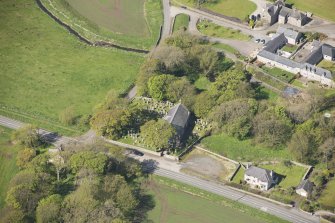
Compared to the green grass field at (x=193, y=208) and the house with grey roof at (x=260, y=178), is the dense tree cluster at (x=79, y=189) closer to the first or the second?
the green grass field at (x=193, y=208)

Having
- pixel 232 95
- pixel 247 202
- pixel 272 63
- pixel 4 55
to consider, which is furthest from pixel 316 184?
pixel 4 55

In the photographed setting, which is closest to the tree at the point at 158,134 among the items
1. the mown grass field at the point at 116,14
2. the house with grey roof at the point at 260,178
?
the house with grey roof at the point at 260,178

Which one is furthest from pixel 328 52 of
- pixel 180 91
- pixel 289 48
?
pixel 180 91

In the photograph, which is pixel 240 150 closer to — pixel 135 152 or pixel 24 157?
pixel 135 152

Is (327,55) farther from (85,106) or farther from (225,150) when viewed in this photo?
(85,106)

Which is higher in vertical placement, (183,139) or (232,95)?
(232,95)

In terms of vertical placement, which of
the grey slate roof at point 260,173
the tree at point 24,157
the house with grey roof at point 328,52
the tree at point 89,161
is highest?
the house with grey roof at point 328,52
